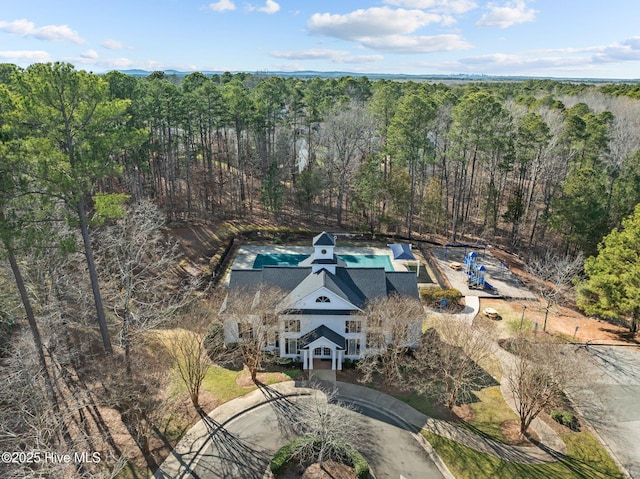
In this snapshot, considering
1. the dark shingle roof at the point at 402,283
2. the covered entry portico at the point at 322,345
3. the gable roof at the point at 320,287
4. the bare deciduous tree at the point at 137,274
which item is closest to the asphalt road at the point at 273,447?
the covered entry portico at the point at 322,345

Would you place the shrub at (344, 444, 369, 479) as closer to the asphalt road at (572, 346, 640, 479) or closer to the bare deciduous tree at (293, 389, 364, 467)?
the bare deciduous tree at (293, 389, 364, 467)

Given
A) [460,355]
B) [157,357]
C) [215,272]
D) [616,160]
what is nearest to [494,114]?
[616,160]

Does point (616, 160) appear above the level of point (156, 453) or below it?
above

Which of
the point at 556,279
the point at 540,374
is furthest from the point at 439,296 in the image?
the point at 540,374

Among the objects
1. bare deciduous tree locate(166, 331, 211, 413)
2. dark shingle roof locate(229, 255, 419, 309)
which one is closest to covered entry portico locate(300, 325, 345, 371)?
dark shingle roof locate(229, 255, 419, 309)

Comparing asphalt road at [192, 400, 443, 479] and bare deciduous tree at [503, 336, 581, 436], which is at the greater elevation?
bare deciduous tree at [503, 336, 581, 436]

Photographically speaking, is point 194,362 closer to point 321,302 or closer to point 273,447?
point 273,447

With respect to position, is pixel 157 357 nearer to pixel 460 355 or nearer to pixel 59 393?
pixel 59 393
